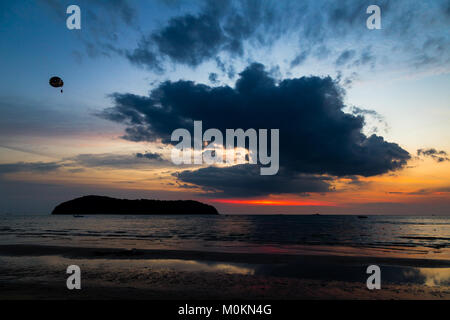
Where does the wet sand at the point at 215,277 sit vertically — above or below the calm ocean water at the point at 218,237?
above

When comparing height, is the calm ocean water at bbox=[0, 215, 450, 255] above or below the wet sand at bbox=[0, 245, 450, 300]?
below

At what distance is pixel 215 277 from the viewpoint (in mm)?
18297

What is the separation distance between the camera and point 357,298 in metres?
14.1

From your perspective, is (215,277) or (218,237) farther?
(218,237)

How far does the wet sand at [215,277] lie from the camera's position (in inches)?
567

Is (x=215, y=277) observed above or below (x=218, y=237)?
above

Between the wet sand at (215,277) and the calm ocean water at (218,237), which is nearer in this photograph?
the wet sand at (215,277)

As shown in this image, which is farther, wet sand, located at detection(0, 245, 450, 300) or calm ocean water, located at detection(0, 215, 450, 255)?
calm ocean water, located at detection(0, 215, 450, 255)

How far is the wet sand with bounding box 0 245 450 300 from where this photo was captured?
14414 mm
